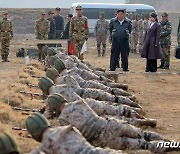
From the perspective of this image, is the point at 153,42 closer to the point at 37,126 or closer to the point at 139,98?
the point at 139,98

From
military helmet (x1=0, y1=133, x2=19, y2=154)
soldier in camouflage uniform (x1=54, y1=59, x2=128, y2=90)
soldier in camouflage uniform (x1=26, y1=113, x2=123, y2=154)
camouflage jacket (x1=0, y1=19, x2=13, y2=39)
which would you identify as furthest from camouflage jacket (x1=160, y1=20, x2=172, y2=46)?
military helmet (x1=0, y1=133, x2=19, y2=154)

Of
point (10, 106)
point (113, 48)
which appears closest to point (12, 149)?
point (10, 106)

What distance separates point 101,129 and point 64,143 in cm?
106

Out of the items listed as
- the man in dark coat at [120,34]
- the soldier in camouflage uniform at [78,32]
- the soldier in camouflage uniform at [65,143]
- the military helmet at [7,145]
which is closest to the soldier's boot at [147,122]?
the soldier in camouflage uniform at [65,143]

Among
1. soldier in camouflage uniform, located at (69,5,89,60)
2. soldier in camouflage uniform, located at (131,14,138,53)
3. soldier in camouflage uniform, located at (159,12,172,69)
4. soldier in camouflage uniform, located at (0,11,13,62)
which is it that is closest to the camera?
soldier in camouflage uniform, located at (69,5,89,60)

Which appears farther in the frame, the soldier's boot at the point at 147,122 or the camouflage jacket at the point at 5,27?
the camouflage jacket at the point at 5,27

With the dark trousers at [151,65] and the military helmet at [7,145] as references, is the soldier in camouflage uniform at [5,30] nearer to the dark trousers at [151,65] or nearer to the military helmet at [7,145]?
the dark trousers at [151,65]

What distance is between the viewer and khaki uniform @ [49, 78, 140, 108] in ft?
22.4

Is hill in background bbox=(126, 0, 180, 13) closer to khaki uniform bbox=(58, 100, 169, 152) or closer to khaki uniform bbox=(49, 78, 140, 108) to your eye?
khaki uniform bbox=(49, 78, 140, 108)

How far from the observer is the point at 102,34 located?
22234 millimetres

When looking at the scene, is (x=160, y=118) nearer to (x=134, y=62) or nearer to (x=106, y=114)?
(x=106, y=114)

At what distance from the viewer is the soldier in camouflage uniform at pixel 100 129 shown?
217 inches

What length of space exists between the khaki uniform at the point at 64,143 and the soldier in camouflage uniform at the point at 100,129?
92cm

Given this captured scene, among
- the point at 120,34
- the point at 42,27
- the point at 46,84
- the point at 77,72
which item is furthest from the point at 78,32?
the point at 46,84
